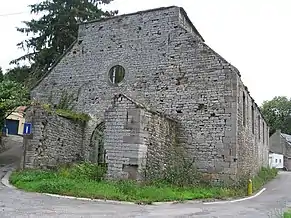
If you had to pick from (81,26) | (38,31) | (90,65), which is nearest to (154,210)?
(90,65)

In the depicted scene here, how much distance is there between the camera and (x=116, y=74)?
65.7 feet

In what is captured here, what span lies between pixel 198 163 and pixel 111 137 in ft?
13.9

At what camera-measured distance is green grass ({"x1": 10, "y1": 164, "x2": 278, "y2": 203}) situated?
11633 millimetres

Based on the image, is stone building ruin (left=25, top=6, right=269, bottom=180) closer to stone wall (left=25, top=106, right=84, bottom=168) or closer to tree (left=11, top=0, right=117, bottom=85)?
stone wall (left=25, top=106, right=84, bottom=168)

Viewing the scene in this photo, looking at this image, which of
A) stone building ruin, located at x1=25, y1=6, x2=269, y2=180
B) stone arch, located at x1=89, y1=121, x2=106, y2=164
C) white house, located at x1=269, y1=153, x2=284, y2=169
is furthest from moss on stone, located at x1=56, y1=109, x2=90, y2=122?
white house, located at x1=269, y1=153, x2=284, y2=169

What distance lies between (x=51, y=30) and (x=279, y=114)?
51.9 meters

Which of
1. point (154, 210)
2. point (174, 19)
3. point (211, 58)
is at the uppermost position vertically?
point (174, 19)

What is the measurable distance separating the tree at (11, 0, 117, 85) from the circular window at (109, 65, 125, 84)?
8.90 meters

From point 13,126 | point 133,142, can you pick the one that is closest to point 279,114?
point 13,126

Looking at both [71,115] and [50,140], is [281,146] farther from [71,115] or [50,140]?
[50,140]

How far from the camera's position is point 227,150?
50.6 feet

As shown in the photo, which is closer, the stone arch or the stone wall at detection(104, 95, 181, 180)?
the stone wall at detection(104, 95, 181, 180)

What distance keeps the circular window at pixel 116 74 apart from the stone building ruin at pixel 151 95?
3cm

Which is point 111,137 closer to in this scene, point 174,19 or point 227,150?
point 227,150
